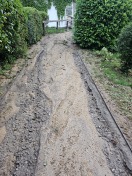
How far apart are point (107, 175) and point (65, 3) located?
21921mm

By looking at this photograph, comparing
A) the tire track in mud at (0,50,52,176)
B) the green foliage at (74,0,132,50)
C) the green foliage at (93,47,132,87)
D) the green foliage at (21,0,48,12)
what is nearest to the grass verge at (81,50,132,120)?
the green foliage at (93,47,132,87)

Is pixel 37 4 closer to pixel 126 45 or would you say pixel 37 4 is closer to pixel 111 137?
pixel 126 45

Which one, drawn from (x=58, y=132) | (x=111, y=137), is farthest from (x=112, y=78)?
(x=58, y=132)

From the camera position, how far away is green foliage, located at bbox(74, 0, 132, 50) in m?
11.1

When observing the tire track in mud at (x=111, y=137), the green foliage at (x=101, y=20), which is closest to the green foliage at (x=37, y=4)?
the green foliage at (x=101, y=20)

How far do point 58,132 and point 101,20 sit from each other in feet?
27.4

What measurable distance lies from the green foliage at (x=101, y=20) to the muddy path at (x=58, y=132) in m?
4.81

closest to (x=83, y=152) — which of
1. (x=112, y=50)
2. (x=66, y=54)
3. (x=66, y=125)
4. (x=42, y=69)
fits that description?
(x=66, y=125)

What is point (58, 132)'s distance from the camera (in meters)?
4.57

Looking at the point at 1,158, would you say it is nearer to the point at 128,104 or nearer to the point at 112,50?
the point at 128,104

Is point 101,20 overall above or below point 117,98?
above

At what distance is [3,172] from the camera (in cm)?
357

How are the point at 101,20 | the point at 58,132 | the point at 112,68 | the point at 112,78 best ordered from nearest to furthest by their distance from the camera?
the point at 58,132, the point at 112,78, the point at 112,68, the point at 101,20

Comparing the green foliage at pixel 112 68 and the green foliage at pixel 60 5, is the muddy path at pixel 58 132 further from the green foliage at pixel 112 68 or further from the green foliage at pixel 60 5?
the green foliage at pixel 60 5
